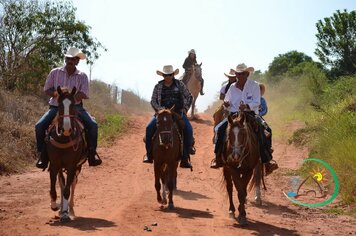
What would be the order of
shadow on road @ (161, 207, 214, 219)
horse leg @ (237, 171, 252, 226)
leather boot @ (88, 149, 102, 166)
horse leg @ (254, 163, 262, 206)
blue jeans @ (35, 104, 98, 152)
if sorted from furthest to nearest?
1. horse leg @ (254, 163, 262, 206)
2. leather boot @ (88, 149, 102, 166)
3. shadow on road @ (161, 207, 214, 219)
4. blue jeans @ (35, 104, 98, 152)
5. horse leg @ (237, 171, 252, 226)

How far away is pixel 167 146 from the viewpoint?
11.5 meters

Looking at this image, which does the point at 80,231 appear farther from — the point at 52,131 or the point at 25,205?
the point at 25,205

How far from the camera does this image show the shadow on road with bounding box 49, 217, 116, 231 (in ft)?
31.1

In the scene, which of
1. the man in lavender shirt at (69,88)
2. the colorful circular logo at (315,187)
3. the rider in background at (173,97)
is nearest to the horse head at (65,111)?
the man in lavender shirt at (69,88)

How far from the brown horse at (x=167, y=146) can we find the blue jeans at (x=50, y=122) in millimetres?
1376

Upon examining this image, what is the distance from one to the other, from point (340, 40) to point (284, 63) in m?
23.1

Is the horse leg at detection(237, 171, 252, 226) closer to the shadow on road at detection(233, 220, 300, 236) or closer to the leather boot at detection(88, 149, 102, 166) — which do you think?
the shadow on road at detection(233, 220, 300, 236)

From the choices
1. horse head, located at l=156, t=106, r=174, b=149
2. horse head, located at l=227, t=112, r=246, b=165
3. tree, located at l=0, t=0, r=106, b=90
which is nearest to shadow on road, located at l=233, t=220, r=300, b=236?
horse head, located at l=227, t=112, r=246, b=165

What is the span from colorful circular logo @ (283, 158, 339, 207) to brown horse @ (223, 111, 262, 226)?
8.74 feet

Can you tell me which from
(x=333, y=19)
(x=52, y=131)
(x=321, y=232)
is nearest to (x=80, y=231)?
(x=52, y=131)

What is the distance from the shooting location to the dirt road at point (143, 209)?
955cm

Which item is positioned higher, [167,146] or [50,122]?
[50,122]

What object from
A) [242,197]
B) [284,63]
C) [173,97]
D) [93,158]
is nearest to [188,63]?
[173,97]

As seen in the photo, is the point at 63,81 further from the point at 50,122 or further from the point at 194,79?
the point at 194,79
